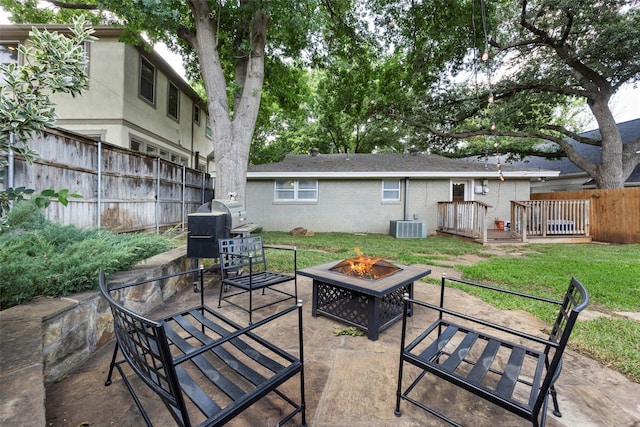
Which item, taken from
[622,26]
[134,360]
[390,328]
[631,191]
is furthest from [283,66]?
[631,191]

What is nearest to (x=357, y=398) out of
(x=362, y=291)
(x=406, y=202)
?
(x=362, y=291)

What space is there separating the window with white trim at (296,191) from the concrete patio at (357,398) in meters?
9.56

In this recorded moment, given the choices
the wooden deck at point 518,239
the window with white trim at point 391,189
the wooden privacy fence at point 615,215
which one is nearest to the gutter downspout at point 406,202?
the window with white trim at point 391,189

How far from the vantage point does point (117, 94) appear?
8867 millimetres

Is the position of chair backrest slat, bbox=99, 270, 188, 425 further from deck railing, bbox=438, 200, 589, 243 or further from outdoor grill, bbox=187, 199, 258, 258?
deck railing, bbox=438, 200, 589, 243

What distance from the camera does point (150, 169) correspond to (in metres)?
7.25

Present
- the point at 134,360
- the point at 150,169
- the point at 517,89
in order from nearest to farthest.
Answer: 1. the point at 134,360
2. the point at 150,169
3. the point at 517,89

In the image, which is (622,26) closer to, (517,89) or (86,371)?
(517,89)

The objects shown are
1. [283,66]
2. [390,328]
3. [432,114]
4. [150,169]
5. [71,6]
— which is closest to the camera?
[390,328]

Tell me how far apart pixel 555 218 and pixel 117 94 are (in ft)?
50.4

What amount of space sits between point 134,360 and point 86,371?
1051 millimetres

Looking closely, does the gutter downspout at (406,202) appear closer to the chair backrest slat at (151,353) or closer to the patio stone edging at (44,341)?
the patio stone edging at (44,341)

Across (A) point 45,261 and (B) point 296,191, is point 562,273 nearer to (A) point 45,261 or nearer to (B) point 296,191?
(A) point 45,261

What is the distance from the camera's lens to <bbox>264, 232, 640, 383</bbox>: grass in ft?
8.52
